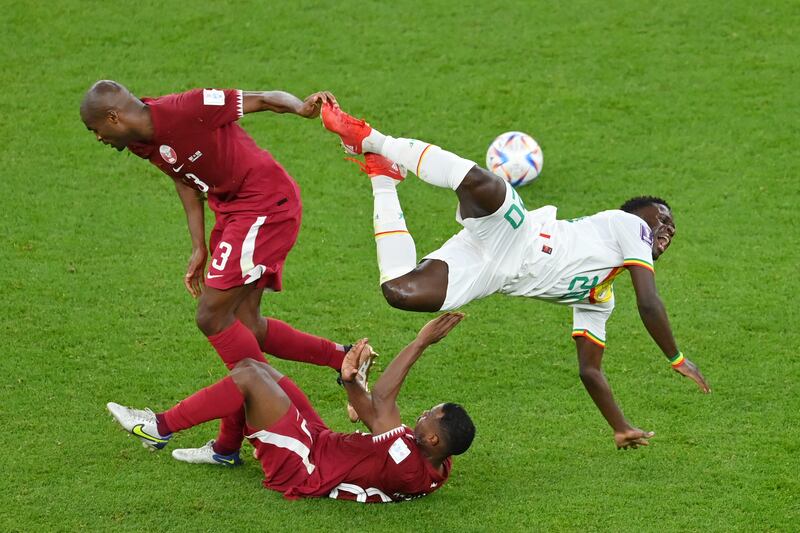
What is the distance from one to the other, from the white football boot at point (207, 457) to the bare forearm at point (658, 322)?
8.30 ft

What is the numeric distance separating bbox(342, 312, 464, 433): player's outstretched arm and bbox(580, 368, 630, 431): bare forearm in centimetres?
85

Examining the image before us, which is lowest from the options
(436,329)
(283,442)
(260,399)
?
(283,442)

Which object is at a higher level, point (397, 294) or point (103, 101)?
point (103, 101)

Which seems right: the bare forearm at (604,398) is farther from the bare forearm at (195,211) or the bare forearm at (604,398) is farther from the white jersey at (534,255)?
the bare forearm at (195,211)

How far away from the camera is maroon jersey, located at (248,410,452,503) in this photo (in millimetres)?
6398

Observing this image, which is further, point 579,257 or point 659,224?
point 659,224

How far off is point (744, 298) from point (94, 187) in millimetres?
5629

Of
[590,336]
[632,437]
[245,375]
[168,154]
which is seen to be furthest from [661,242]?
[168,154]

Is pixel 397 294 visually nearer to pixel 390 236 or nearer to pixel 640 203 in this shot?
pixel 390 236

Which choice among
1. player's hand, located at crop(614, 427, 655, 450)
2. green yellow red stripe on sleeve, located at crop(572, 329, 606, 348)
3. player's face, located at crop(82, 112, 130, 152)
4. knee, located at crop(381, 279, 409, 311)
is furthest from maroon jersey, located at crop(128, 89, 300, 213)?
player's hand, located at crop(614, 427, 655, 450)

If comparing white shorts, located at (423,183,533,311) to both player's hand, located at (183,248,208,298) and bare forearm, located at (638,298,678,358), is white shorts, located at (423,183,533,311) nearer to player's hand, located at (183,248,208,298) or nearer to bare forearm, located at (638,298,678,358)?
bare forearm, located at (638,298,678,358)

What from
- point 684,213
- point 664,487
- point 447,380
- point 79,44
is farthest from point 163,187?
point 664,487

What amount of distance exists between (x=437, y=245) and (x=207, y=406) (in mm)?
3443

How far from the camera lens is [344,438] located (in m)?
6.59
